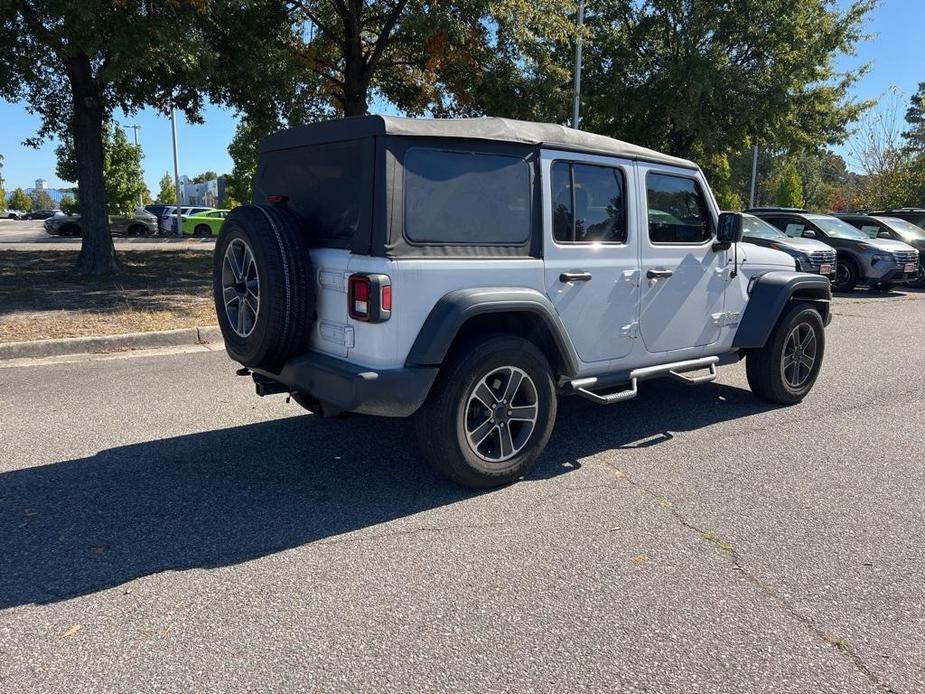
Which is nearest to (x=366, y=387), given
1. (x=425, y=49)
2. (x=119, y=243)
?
(x=425, y=49)

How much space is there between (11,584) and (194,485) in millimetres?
1155

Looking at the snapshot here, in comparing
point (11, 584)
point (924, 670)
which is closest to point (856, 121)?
point (924, 670)

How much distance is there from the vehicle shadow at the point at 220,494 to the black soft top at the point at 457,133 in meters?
1.97

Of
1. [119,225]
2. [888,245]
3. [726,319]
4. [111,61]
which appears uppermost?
[111,61]

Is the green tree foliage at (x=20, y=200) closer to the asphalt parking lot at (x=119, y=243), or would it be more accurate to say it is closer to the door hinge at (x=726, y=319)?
the asphalt parking lot at (x=119, y=243)

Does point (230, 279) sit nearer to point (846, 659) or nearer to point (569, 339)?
point (569, 339)

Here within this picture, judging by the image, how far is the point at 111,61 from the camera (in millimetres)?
10117

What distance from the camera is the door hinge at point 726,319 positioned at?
5.31 m

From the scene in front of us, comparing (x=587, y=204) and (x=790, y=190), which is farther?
(x=790, y=190)

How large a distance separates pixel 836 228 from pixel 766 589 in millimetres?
14429

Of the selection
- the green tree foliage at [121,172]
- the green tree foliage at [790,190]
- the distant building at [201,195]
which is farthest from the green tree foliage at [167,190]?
the green tree foliage at [790,190]

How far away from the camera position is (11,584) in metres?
2.98

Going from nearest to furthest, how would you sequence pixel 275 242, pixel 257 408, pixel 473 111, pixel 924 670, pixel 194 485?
pixel 924 670 → pixel 275 242 → pixel 194 485 → pixel 257 408 → pixel 473 111

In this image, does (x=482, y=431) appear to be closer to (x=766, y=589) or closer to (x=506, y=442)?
(x=506, y=442)
